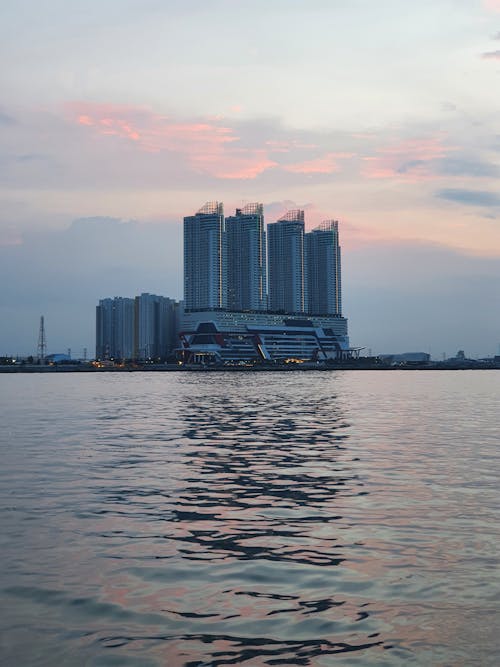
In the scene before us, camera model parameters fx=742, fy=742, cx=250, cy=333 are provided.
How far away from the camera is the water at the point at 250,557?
993cm

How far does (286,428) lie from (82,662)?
1442 inches

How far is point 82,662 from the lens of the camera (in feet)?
30.5

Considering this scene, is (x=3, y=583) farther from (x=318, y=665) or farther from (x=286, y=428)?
(x=286, y=428)

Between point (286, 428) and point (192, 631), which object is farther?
point (286, 428)

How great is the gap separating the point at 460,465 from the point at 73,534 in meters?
16.9

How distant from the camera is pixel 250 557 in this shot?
47.7 ft

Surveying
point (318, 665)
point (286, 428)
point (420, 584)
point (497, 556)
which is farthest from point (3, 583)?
point (286, 428)

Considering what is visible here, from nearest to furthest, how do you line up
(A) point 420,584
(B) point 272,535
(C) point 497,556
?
(A) point 420,584 → (C) point 497,556 → (B) point 272,535

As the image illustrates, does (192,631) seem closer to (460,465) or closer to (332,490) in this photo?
(332,490)

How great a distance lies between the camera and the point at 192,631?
10398 millimetres

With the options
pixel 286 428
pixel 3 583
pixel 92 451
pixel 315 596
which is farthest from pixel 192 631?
pixel 286 428

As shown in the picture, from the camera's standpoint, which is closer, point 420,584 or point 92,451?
point 420,584

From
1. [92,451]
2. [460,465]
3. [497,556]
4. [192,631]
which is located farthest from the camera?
[92,451]

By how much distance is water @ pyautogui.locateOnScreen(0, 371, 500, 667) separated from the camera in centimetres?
993
